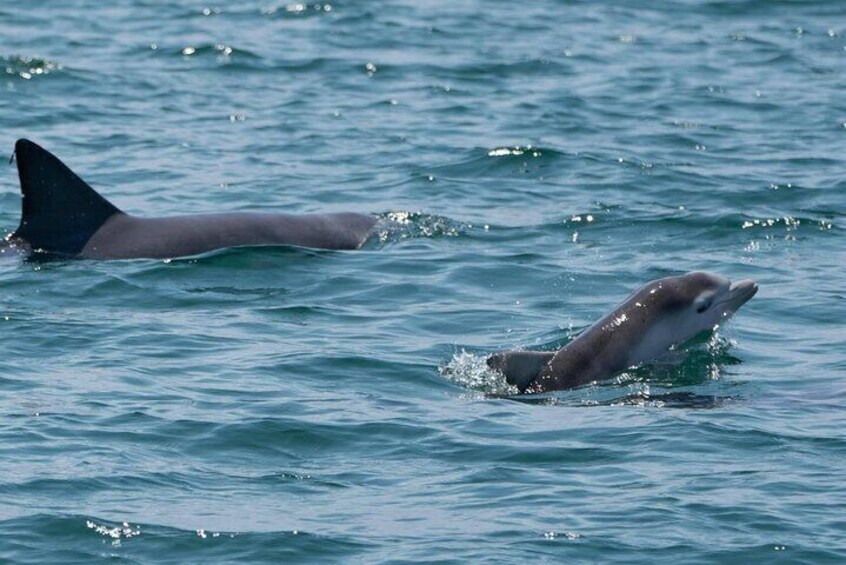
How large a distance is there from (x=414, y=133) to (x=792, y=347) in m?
10.3

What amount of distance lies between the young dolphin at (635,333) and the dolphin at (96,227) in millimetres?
4613

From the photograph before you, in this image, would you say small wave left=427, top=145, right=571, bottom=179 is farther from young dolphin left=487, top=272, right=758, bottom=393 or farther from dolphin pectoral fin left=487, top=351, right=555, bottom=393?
dolphin pectoral fin left=487, top=351, right=555, bottom=393

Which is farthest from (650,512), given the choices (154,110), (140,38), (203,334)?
(140,38)

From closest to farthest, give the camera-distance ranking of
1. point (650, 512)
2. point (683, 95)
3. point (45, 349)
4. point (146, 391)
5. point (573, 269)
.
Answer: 1. point (650, 512)
2. point (146, 391)
3. point (45, 349)
4. point (573, 269)
5. point (683, 95)

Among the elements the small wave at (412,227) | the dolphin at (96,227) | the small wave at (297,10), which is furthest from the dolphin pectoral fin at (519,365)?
the small wave at (297,10)

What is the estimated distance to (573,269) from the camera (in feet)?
58.5

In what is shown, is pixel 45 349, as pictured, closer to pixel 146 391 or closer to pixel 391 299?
pixel 146 391

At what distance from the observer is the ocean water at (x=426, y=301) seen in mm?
11008

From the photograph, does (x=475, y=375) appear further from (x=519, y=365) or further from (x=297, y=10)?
(x=297, y=10)

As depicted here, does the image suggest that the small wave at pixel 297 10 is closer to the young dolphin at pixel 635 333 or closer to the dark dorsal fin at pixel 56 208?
the dark dorsal fin at pixel 56 208

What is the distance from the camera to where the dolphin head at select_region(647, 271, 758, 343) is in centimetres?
1493

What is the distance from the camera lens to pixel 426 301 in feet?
54.7

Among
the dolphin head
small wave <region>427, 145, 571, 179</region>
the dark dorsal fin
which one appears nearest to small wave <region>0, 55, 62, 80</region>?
small wave <region>427, 145, 571, 179</region>

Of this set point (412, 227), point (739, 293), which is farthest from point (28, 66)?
point (739, 293)
